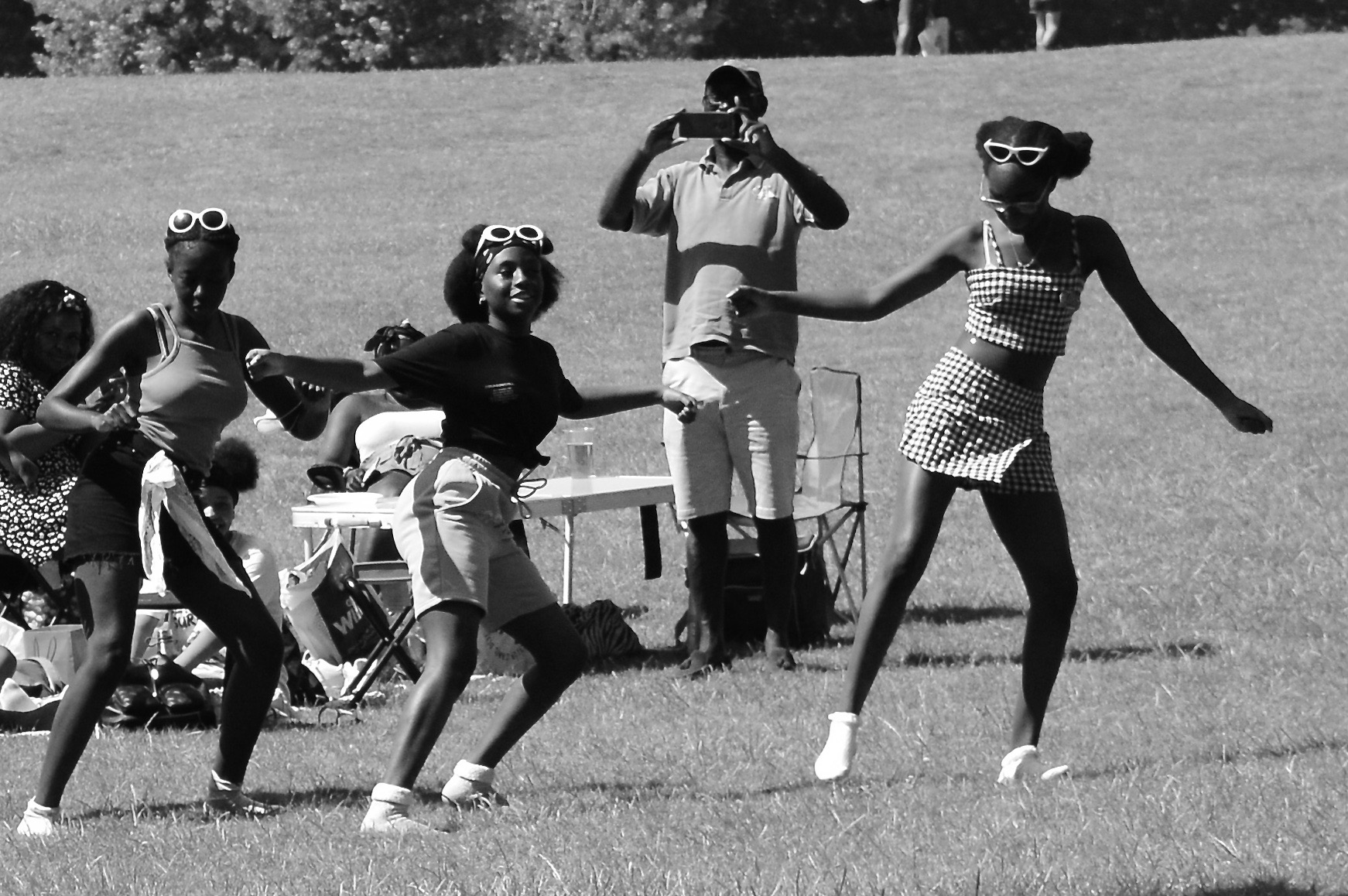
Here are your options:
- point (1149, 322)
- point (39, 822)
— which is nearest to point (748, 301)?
point (1149, 322)

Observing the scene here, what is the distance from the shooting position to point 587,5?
49.2 meters

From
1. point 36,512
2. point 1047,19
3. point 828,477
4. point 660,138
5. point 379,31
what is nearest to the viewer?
point 36,512

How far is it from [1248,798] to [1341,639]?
11.0 feet

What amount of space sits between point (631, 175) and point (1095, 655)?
2.84 metres

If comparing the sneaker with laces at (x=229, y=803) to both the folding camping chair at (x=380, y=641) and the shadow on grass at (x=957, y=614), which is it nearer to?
the folding camping chair at (x=380, y=641)

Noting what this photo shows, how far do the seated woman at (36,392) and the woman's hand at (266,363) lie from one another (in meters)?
1.32

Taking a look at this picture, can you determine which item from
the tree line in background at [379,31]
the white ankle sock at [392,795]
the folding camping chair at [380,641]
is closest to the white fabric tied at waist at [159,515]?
the white ankle sock at [392,795]

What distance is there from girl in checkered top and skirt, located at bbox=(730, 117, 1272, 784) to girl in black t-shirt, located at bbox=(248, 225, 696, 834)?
0.71 meters

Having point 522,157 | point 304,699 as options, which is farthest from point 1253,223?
point 304,699

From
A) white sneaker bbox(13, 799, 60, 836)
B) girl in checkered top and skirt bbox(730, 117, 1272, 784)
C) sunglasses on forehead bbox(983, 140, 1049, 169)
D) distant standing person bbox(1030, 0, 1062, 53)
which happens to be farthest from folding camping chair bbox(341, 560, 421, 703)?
distant standing person bbox(1030, 0, 1062, 53)

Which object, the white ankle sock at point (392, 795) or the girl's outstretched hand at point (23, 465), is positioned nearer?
the white ankle sock at point (392, 795)

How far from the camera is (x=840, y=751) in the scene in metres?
6.11

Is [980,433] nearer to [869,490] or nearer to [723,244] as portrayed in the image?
[723,244]

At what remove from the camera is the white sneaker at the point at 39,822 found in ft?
18.9
